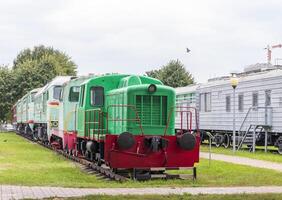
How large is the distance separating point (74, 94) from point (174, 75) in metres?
42.8

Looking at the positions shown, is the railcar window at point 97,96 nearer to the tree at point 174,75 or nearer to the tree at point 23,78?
the tree at point 174,75

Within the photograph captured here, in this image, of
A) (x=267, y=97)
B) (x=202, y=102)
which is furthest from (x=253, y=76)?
(x=202, y=102)

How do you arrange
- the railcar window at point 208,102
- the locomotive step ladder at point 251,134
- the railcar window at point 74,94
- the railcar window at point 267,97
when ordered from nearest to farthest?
A: the railcar window at point 74,94 → the railcar window at point 267,97 → the locomotive step ladder at point 251,134 → the railcar window at point 208,102

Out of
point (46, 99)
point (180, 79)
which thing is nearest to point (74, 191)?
point (46, 99)

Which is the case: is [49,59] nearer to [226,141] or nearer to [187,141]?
[226,141]

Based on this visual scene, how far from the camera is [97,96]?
62.3ft

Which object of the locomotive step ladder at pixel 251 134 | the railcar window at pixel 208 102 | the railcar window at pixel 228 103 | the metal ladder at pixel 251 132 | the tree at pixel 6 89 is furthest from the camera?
the tree at pixel 6 89

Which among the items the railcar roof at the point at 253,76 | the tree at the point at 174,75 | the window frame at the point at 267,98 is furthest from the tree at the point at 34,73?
the window frame at the point at 267,98

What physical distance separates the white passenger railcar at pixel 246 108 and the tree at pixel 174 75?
26.4 m

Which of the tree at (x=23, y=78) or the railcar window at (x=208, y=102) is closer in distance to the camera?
the railcar window at (x=208, y=102)

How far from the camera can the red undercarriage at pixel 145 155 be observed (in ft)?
50.1

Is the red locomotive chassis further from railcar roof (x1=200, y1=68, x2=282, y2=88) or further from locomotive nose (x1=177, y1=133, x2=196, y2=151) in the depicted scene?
railcar roof (x1=200, y1=68, x2=282, y2=88)

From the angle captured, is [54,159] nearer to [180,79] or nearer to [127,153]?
[127,153]

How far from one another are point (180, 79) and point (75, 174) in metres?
47.4
